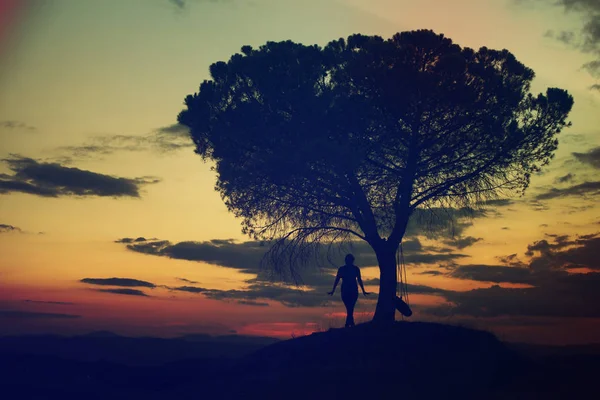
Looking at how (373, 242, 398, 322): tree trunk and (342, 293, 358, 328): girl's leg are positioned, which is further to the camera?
(373, 242, 398, 322): tree trunk

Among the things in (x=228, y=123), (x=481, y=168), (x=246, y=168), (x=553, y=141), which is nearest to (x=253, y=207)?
(x=246, y=168)

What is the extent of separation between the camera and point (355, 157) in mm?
23812

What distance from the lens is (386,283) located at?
79.4 ft

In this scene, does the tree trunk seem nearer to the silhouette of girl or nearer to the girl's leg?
the girl's leg

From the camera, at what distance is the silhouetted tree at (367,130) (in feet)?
78.3

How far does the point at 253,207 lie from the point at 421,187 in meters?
6.91

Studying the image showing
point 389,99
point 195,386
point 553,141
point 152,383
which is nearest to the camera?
point 195,386

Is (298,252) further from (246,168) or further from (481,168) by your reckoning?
(481,168)

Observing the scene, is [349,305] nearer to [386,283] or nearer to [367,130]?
[386,283]

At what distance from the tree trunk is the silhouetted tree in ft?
0.14

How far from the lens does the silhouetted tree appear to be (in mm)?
23875

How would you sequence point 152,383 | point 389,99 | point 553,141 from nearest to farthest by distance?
point 152,383, point 389,99, point 553,141

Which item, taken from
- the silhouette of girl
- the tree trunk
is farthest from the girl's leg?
the tree trunk

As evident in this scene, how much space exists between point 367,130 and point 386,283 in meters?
5.94
